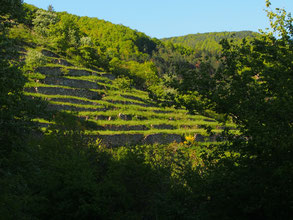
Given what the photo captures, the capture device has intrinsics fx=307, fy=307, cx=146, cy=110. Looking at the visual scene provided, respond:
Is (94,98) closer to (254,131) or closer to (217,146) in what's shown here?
(217,146)

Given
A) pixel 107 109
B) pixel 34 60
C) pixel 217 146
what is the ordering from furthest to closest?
pixel 34 60 < pixel 107 109 < pixel 217 146

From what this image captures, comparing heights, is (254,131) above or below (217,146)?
above

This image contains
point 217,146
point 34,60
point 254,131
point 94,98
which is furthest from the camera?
point 94,98

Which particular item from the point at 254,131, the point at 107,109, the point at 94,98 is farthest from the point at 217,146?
the point at 94,98

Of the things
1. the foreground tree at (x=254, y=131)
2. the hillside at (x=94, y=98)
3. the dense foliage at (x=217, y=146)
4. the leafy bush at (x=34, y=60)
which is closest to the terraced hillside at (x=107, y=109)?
the hillside at (x=94, y=98)

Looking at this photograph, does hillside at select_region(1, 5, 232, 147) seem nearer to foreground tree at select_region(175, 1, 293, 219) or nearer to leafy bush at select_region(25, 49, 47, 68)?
leafy bush at select_region(25, 49, 47, 68)

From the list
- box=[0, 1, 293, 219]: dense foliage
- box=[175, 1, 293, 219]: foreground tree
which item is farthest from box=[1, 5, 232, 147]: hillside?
box=[175, 1, 293, 219]: foreground tree

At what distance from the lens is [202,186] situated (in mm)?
11023

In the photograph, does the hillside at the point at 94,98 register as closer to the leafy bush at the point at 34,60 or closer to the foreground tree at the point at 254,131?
the leafy bush at the point at 34,60

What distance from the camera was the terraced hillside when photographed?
136 ft

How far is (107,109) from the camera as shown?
4750 cm

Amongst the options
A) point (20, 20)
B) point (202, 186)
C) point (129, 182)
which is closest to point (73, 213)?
point (129, 182)

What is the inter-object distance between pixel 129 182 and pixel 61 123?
36.5 feet

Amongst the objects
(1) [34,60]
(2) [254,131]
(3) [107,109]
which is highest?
(1) [34,60]
